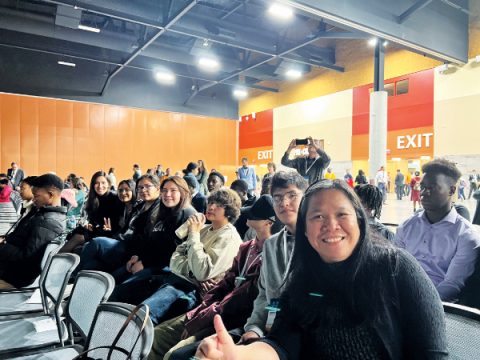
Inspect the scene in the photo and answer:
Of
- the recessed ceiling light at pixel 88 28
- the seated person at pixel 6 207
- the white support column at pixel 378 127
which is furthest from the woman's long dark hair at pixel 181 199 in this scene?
the recessed ceiling light at pixel 88 28

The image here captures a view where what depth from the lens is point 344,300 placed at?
1046 millimetres

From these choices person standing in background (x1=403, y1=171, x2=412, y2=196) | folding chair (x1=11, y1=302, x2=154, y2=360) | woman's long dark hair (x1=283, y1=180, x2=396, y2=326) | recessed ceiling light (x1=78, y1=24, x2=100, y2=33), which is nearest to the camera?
woman's long dark hair (x1=283, y1=180, x2=396, y2=326)

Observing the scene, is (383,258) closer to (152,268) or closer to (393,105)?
(152,268)

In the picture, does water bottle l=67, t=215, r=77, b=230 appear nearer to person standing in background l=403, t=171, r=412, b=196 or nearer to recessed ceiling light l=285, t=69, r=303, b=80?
recessed ceiling light l=285, t=69, r=303, b=80

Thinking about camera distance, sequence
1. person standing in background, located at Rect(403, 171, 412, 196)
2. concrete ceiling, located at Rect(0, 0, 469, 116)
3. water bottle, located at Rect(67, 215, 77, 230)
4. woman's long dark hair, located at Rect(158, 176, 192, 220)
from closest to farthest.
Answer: woman's long dark hair, located at Rect(158, 176, 192, 220) < water bottle, located at Rect(67, 215, 77, 230) < concrete ceiling, located at Rect(0, 0, 469, 116) < person standing in background, located at Rect(403, 171, 412, 196)

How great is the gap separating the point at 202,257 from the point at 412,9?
7.45m

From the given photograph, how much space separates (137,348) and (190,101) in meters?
15.9

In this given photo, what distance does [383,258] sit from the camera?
1062mm

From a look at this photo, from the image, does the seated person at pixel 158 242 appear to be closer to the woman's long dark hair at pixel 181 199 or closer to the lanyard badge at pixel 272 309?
the woman's long dark hair at pixel 181 199

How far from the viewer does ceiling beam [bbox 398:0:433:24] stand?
7.34 metres

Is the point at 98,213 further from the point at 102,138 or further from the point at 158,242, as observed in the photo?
the point at 102,138

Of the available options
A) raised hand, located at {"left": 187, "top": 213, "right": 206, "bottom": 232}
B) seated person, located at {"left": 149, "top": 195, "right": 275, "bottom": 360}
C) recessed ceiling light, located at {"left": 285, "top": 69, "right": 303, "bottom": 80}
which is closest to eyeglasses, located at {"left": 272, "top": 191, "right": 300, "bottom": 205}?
seated person, located at {"left": 149, "top": 195, "right": 275, "bottom": 360}

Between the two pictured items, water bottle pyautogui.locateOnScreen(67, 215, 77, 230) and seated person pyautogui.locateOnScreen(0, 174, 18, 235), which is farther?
seated person pyautogui.locateOnScreen(0, 174, 18, 235)

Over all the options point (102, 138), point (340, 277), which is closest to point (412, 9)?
point (340, 277)
